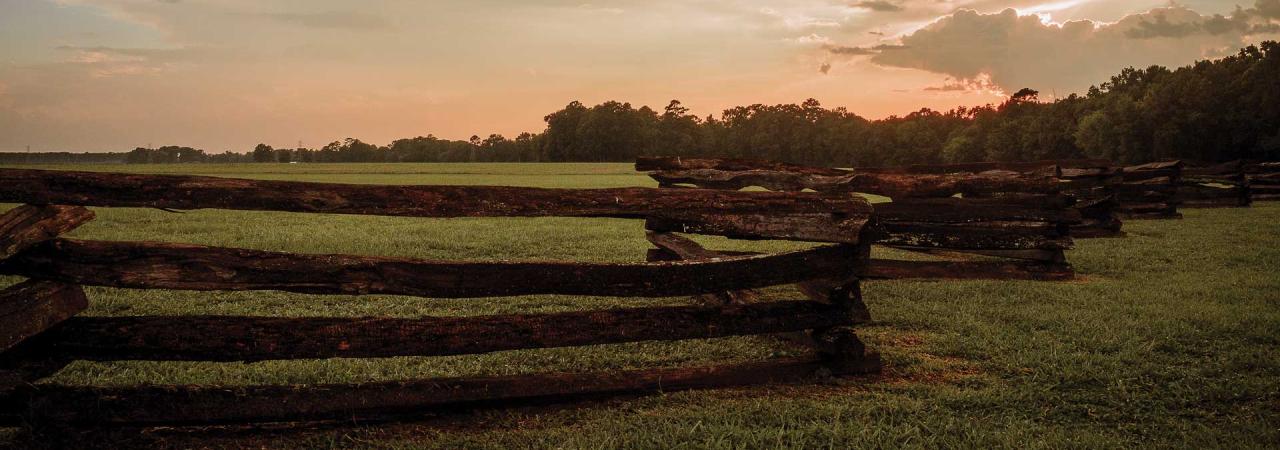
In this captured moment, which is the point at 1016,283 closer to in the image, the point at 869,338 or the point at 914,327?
the point at 914,327

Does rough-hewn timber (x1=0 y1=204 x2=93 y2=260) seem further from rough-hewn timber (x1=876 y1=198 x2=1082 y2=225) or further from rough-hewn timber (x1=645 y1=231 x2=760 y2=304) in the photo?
rough-hewn timber (x1=876 y1=198 x2=1082 y2=225)

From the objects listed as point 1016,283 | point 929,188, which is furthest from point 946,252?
point 929,188

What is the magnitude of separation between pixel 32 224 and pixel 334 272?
1274mm

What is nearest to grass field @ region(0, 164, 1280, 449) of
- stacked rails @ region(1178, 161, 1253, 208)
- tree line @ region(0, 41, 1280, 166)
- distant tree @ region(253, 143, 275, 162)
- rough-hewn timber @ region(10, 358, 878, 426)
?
rough-hewn timber @ region(10, 358, 878, 426)

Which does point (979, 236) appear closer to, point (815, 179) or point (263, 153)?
point (815, 179)

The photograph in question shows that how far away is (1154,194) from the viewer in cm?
1769

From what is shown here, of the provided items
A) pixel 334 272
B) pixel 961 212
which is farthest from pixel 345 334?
pixel 961 212

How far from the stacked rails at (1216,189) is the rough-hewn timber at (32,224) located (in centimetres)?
2592

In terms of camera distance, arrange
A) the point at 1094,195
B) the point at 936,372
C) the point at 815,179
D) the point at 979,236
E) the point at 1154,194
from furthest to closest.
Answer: the point at 1154,194 → the point at 1094,195 → the point at 979,236 → the point at 815,179 → the point at 936,372

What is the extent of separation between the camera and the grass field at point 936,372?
3848 millimetres

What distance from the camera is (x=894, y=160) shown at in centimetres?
11306

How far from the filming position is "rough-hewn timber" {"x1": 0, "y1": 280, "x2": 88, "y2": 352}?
3182 millimetres

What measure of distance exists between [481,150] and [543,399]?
372 feet

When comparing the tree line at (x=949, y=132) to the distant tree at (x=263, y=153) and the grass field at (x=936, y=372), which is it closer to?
the distant tree at (x=263, y=153)
